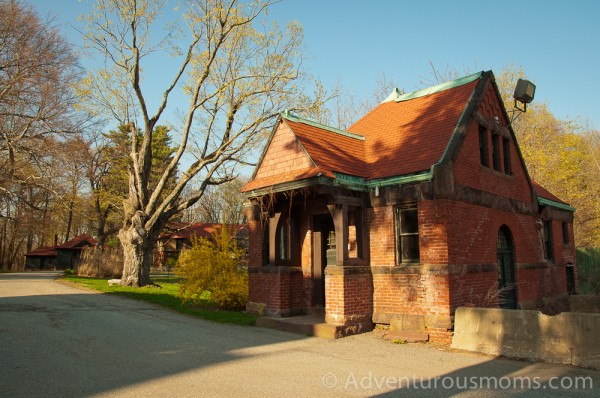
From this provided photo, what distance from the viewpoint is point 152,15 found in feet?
67.8

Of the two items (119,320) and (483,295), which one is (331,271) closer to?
(483,295)

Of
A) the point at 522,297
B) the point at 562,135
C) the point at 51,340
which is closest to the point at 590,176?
the point at 562,135

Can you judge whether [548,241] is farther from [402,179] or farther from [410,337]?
[410,337]

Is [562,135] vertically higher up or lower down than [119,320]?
higher up

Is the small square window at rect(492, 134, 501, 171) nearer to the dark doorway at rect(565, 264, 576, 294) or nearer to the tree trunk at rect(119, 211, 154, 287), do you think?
the dark doorway at rect(565, 264, 576, 294)

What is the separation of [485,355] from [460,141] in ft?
17.0

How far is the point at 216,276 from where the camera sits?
14656mm

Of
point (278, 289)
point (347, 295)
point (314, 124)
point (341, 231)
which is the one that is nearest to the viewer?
point (347, 295)

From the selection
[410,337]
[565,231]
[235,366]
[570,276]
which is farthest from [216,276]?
[565,231]

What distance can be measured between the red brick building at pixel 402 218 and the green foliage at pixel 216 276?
4.50 ft

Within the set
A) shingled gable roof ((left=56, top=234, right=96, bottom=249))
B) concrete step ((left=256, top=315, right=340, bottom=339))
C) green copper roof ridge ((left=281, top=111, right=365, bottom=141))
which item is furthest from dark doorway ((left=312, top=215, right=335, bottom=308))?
shingled gable roof ((left=56, top=234, right=96, bottom=249))

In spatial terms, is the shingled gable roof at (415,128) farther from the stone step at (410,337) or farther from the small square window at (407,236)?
the stone step at (410,337)

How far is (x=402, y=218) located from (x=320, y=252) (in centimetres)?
264

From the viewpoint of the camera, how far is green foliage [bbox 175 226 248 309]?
14336 millimetres
